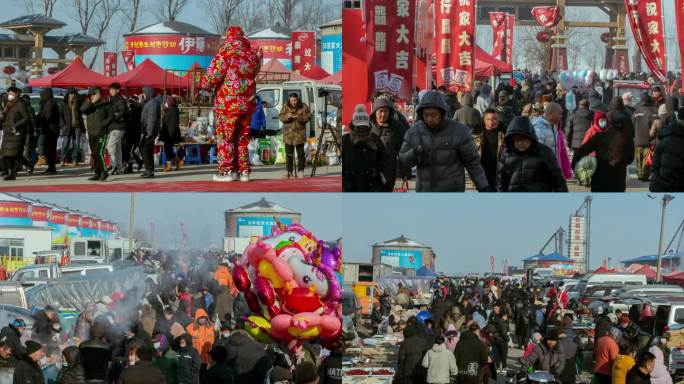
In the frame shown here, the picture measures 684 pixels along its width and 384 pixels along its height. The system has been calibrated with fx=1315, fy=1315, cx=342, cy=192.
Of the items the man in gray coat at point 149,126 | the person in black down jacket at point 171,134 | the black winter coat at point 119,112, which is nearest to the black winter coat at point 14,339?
the man in gray coat at point 149,126

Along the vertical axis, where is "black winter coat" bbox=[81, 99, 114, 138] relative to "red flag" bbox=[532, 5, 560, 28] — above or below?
below

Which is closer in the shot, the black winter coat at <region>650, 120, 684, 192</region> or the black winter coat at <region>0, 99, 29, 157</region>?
the black winter coat at <region>650, 120, 684, 192</region>

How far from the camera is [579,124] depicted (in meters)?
10.2

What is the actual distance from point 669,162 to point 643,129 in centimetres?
170

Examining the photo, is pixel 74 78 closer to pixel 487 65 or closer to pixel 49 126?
pixel 49 126

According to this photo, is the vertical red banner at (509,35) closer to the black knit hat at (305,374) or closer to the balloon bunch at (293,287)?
the balloon bunch at (293,287)

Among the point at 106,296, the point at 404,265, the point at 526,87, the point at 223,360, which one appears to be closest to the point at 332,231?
the point at 404,265

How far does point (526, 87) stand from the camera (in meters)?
12.7

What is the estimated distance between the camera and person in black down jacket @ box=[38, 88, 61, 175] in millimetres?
10219

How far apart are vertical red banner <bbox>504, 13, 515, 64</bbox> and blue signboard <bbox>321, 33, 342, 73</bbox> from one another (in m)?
1.43

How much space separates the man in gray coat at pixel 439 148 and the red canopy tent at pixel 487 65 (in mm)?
2101

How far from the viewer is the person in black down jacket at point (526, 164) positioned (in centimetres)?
891

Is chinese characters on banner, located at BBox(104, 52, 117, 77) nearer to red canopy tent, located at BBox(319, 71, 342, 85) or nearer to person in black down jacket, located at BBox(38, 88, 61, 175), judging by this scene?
person in black down jacket, located at BBox(38, 88, 61, 175)

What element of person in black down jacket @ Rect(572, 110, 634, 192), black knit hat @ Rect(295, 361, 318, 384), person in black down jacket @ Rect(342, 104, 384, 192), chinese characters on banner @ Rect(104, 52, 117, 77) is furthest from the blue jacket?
person in black down jacket @ Rect(572, 110, 634, 192)
